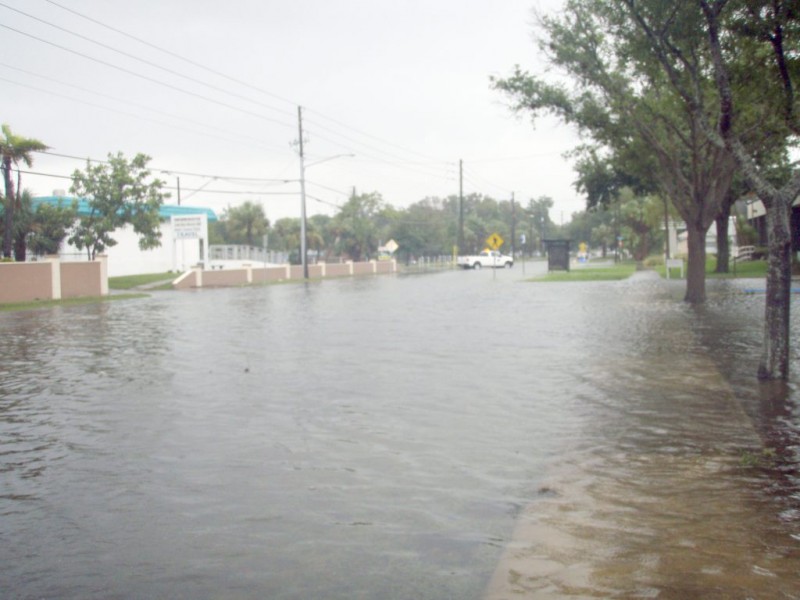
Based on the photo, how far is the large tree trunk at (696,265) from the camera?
25.3 m

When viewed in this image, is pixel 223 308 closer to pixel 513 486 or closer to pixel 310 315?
pixel 310 315

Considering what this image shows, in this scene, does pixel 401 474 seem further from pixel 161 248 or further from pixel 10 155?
pixel 161 248

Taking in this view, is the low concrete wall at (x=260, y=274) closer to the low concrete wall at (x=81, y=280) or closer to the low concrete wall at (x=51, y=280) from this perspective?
the low concrete wall at (x=81, y=280)

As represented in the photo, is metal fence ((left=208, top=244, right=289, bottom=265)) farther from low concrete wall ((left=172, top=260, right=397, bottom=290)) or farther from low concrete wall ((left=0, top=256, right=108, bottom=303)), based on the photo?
low concrete wall ((left=0, top=256, right=108, bottom=303))

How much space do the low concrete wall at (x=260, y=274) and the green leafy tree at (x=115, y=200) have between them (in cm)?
305

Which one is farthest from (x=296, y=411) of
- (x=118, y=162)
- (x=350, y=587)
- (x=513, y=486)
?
(x=118, y=162)

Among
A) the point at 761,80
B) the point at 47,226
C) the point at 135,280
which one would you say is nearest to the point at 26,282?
the point at 47,226

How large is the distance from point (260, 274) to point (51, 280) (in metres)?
22.4

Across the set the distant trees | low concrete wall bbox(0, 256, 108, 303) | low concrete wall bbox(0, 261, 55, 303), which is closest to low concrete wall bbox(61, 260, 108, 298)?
low concrete wall bbox(0, 256, 108, 303)

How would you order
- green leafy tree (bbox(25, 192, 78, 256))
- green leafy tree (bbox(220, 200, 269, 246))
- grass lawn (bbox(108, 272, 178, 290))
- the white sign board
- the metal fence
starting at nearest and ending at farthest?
green leafy tree (bbox(25, 192, 78, 256)) < grass lawn (bbox(108, 272, 178, 290)) < the white sign board < the metal fence < green leafy tree (bbox(220, 200, 269, 246))

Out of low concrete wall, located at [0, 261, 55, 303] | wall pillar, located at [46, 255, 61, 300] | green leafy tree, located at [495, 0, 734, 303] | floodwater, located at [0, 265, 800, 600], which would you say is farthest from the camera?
wall pillar, located at [46, 255, 61, 300]

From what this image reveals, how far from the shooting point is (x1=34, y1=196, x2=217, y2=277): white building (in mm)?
52938

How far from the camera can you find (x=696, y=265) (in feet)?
83.1

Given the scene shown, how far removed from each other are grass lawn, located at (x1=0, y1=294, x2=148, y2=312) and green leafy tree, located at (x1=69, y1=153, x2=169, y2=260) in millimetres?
9635
